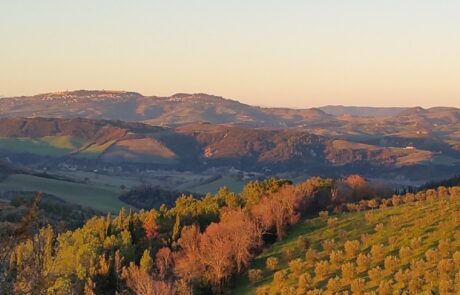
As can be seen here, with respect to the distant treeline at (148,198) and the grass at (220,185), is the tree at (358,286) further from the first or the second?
the grass at (220,185)

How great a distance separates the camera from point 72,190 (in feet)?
469

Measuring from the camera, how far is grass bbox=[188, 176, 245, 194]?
6786 inches

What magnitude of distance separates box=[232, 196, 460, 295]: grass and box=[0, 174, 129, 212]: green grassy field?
Answer: 8059 centimetres

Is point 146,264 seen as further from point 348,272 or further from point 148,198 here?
point 148,198

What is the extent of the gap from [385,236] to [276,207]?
11384 millimetres

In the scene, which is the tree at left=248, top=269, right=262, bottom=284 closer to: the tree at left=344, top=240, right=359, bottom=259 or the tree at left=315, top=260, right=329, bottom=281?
the tree at left=315, top=260, right=329, bottom=281

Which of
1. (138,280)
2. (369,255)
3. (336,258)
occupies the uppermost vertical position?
(369,255)

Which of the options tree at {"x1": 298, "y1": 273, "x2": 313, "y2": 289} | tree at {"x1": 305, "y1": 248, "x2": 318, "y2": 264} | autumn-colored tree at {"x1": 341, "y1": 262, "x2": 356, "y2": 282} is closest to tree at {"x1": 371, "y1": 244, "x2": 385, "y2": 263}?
autumn-colored tree at {"x1": 341, "y1": 262, "x2": 356, "y2": 282}

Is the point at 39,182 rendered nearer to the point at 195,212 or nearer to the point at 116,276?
the point at 195,212

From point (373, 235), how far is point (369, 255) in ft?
16.6

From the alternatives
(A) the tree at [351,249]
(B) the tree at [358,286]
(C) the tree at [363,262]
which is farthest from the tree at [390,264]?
(A) the tree at [351,249]

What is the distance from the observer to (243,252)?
44781mm

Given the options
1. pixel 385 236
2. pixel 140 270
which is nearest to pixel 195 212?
pixel 140 270

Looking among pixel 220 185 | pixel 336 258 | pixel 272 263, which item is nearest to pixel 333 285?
pixel 336 258
